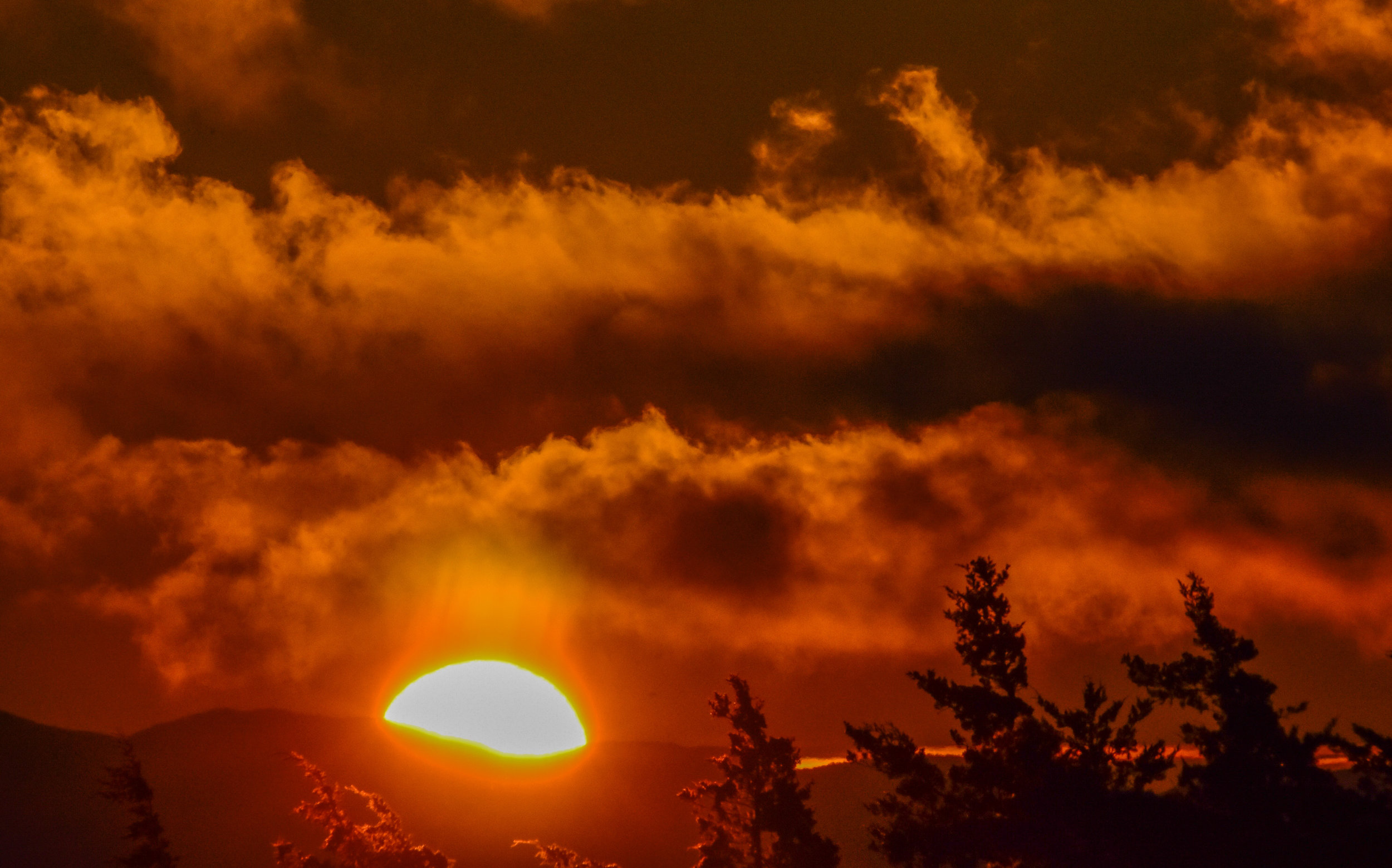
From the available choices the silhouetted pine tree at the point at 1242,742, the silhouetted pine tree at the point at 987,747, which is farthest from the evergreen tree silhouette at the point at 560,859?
the silhouetted pine tree at the point at 1242,742

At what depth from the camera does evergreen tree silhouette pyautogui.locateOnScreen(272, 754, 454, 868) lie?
41875mm

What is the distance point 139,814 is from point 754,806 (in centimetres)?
2466

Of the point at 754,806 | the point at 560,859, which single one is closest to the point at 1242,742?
the point at 754,806

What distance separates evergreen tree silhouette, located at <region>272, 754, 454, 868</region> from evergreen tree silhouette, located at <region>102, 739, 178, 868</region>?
4.32 meters

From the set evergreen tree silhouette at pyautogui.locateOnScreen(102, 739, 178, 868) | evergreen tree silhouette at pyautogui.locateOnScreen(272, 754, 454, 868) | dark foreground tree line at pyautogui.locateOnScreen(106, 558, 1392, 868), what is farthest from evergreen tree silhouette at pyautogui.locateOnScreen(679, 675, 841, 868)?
evergreen tree silhouette at pyautogui.locateOnScreen(102, 739, 178, 868)

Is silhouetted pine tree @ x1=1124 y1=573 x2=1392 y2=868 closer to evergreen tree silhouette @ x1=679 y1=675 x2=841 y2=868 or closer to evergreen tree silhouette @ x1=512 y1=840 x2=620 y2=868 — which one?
evergreen tree silhouette @ x1=679 y1=675 x2=841 y2=868

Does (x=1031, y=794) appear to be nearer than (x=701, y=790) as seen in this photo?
Yes

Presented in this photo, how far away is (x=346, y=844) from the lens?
42.6 m

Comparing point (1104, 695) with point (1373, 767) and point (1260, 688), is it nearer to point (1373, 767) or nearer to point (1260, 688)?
point (1260, 688)

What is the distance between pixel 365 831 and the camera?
143ft

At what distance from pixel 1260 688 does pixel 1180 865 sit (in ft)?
71.0

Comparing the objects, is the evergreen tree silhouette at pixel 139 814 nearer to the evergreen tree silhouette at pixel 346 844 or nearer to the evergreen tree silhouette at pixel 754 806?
the evergreen tree silhouette at pixel 346 844

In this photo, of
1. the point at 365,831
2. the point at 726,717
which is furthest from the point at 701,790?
the point at 365,831

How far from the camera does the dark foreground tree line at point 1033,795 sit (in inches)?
547
